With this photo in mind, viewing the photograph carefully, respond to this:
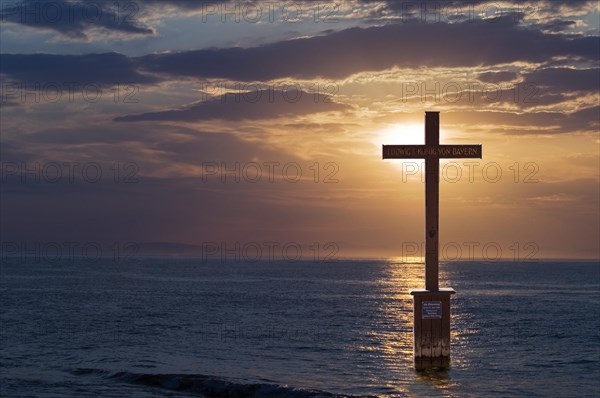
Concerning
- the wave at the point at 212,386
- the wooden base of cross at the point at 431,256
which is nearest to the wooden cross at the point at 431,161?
the wooden base of cross at the point at 431,256

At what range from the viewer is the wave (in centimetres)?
2481

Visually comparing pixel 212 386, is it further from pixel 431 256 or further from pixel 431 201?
pixel 431 201

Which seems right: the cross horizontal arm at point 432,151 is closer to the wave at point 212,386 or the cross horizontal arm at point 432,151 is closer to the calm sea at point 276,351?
the calm sea at point 276,351

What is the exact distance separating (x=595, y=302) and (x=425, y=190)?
57.9 m

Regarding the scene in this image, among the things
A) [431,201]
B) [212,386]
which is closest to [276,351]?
[212,386]

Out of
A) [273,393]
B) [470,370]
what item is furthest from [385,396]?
[470,370]

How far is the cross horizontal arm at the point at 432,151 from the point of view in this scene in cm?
2697

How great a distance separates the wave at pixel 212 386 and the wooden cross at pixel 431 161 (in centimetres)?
559

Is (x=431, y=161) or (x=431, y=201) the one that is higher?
(x=431, y=161)

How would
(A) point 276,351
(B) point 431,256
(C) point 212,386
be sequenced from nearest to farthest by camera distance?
(C) point 212,386 < (B) point 431,256 < (A) point 276,351

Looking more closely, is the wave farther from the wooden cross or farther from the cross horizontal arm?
the cross horizontal arm

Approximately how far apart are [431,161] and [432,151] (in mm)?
333

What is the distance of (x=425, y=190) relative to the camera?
27281 mm

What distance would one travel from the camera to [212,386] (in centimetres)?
2567
